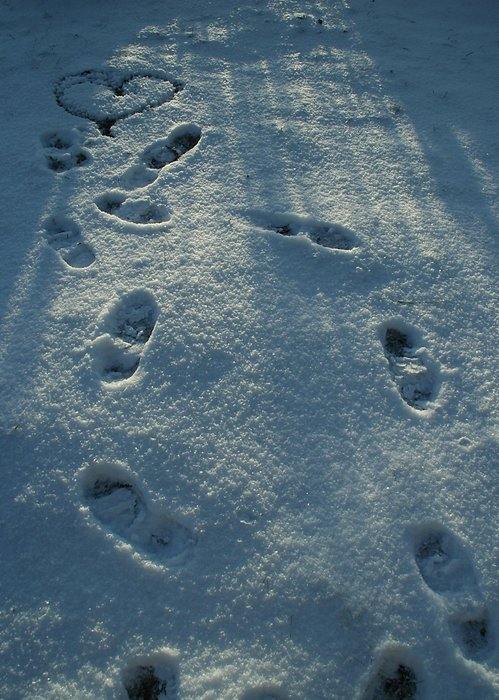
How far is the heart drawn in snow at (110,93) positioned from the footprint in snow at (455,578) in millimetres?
2124

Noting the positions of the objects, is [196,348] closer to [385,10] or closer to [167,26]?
[167,26]

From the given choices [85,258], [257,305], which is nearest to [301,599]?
[257,305]

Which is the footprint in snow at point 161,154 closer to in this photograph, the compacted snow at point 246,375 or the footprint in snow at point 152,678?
the compacted snow at point 246,375

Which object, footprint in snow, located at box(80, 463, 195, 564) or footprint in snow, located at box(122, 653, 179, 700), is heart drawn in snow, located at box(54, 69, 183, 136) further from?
footprint in snow, located at box(122, 653, 179, 700)

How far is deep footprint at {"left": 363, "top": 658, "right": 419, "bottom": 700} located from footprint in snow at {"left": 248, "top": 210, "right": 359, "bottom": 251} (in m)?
1.39

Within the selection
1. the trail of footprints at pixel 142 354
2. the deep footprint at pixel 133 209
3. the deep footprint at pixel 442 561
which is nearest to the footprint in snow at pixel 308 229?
the trail of footprints at pixel 142 354

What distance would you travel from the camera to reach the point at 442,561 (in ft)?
4.94

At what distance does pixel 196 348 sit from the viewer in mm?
1871

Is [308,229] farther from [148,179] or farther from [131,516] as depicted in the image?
[131,516]

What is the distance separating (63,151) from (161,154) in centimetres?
43

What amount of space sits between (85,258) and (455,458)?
144 centimetres

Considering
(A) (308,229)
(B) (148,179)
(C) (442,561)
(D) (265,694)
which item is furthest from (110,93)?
(D) (265,694)

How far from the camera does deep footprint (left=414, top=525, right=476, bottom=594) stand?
1470mm

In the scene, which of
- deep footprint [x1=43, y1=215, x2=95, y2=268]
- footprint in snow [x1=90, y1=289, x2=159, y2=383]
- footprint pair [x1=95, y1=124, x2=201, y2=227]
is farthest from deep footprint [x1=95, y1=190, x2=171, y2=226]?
footprint in snow [x1=90, y1=289, x2=159, y2=383]
